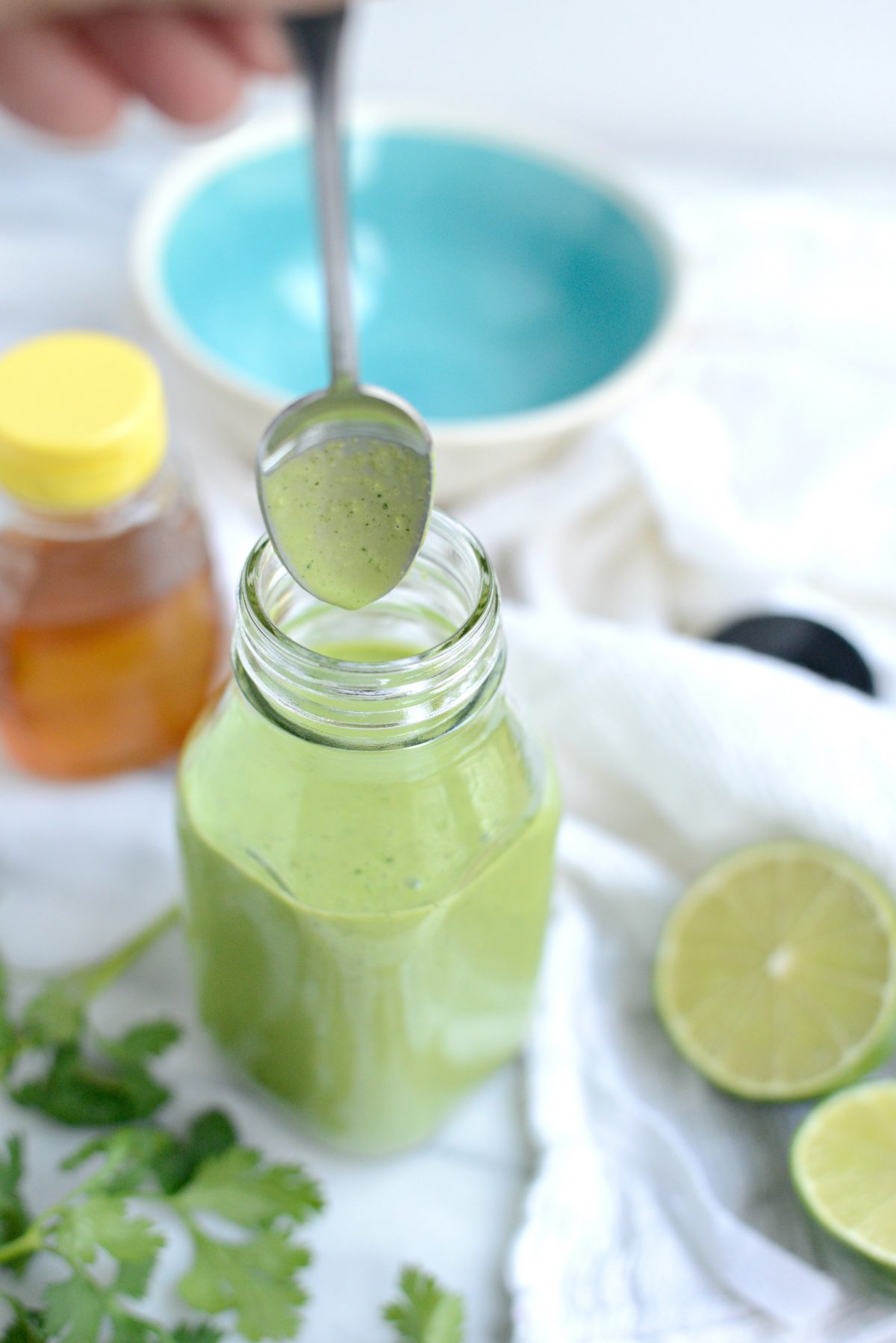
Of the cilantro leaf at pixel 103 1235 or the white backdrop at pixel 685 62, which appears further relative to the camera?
the white backdrop at pixel 685 62

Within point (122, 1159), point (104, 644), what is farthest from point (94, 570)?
point (122, 1159)

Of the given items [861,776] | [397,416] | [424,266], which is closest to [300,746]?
[397,416]

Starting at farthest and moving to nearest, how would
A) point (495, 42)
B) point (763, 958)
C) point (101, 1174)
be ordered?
point (495, 42)
point (763, 958)
point (101, 1174)

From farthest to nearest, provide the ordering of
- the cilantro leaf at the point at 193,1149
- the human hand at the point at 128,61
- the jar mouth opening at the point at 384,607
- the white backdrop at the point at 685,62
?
the white backdrop at the point at 685,62
the human hand at the point at 128,61
the cilantro leaf at the point at 193,1149
the jar mouth opening at the point at 384,607

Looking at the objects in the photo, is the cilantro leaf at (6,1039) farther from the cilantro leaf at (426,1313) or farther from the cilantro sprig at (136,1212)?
the cilantro leaf at (426,1313)

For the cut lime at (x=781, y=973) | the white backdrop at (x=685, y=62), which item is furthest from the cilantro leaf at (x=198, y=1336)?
the white backdrop at (x=685, y=62)

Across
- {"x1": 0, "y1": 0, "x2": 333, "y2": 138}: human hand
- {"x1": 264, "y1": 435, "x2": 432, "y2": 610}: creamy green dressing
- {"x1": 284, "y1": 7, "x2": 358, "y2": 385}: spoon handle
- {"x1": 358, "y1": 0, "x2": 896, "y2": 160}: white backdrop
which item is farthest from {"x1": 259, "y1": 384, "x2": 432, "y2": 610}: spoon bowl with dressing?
{"x1": 358, "y1": 0, "x2": 896, "y2": 160}: white backdrop

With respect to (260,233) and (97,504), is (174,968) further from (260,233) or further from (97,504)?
(260,233)
